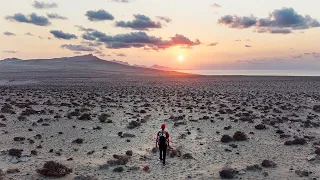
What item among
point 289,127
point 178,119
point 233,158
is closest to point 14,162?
point 233,158

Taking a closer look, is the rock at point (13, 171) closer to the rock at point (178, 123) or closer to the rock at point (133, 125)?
the rock at point (133, 125)

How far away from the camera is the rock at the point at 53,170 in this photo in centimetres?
1553

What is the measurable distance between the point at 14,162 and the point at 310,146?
56.2 ft

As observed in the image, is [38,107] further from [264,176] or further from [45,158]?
[264,176]

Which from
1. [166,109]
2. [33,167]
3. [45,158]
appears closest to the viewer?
[33,167]

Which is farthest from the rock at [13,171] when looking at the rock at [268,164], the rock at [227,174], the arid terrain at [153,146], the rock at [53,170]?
the rock at [268,164]

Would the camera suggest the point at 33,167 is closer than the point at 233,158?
Yes

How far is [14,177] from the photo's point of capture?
15297 millimetres

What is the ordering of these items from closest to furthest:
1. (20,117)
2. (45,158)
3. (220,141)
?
(45,158), (220,141), (20,117)

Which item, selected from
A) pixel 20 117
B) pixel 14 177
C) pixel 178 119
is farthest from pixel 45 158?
pixel 178 119

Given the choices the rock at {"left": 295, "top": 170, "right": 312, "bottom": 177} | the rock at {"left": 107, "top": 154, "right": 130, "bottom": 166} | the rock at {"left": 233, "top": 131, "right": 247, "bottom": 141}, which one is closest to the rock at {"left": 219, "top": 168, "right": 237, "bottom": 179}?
the rock at {"left": 295, "top": 170, "right": 312, "bottom": 177}

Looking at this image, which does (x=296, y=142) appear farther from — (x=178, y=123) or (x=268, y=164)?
(x=178, y=123)

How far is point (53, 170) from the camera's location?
1585cm

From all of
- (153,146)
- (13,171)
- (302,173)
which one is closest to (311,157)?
(302,173)
